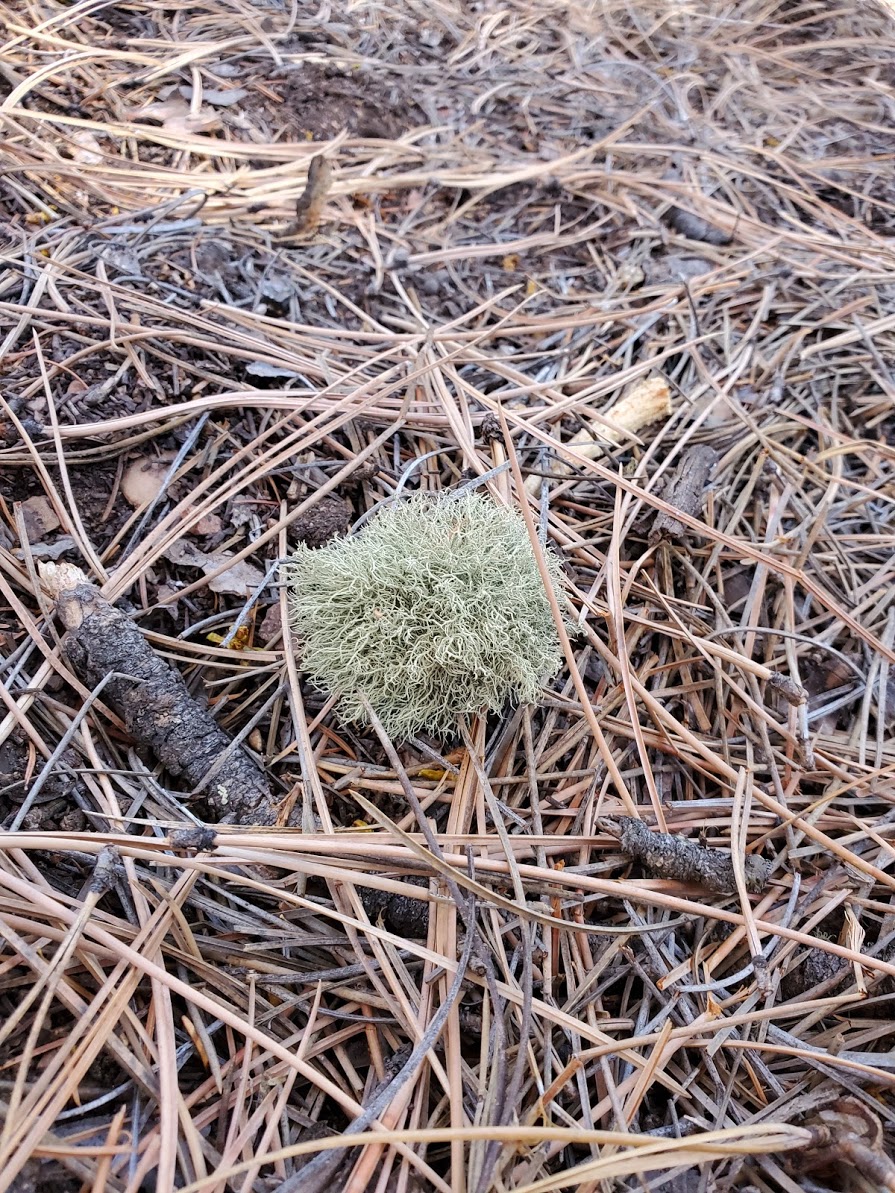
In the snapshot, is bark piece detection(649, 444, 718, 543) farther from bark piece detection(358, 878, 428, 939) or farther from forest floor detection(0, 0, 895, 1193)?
bark piece detection(358, 878, 428, 939)

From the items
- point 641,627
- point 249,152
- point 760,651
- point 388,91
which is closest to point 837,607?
point 760,651

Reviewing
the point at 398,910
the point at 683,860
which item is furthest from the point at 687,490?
the point at 398,910

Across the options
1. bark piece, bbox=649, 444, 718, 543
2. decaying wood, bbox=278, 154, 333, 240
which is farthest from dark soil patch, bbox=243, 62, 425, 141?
bark piece, bbox=649, 444, 718, 543

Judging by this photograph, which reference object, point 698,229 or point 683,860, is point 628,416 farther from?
point 683,860

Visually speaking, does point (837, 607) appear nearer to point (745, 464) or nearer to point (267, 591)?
point (745, 464)

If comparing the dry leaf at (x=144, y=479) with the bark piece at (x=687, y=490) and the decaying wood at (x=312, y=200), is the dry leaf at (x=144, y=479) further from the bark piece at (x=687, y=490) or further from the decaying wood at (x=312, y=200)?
the bark piece at (x=687, y=490)
